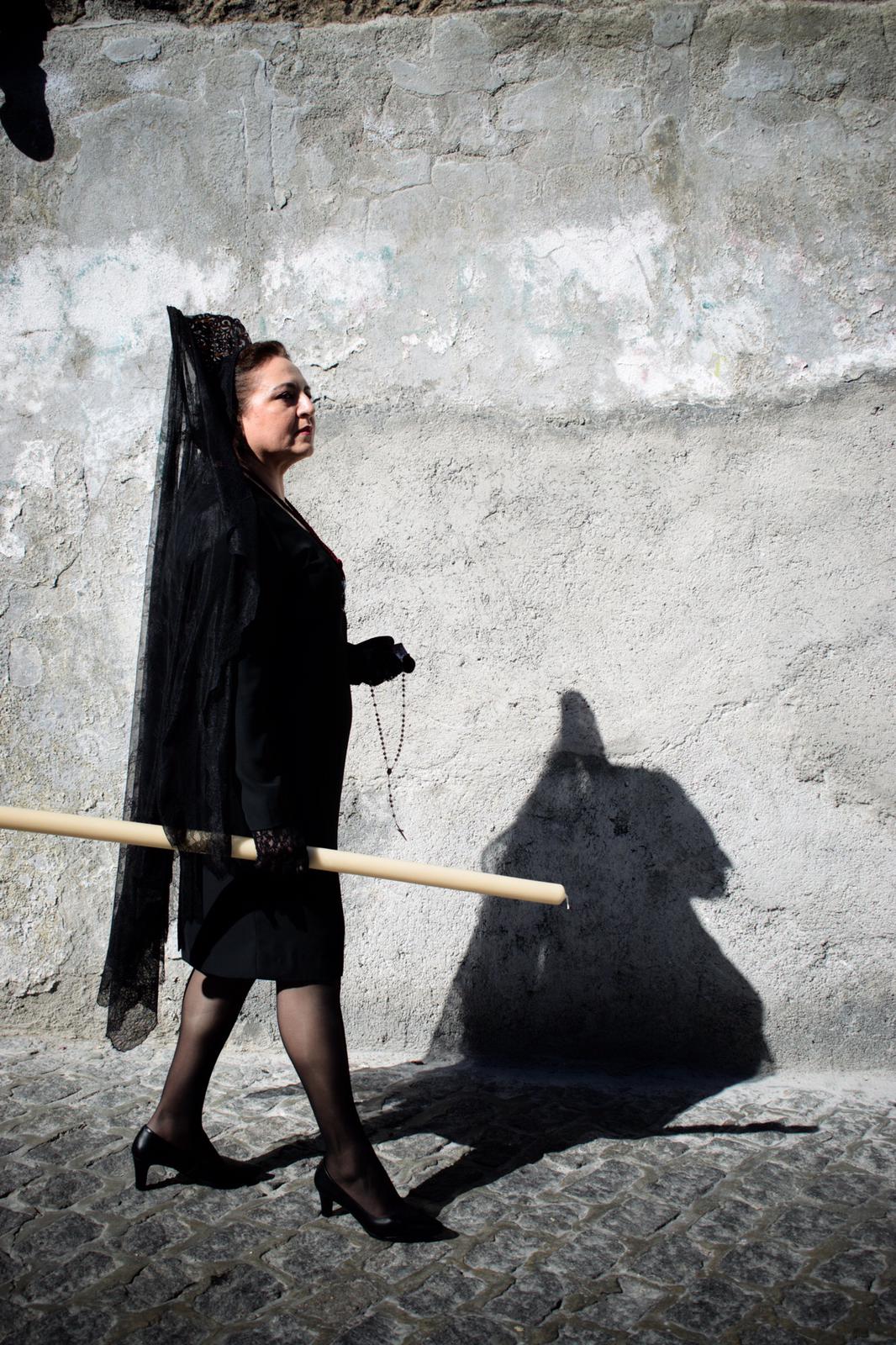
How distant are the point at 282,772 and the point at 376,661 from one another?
490 mm

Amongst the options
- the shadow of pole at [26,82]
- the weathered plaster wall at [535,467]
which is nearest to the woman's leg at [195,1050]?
the weathered plaster wall at [535,467]

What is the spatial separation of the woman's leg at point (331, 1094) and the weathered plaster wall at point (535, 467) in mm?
1165

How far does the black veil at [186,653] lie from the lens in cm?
235

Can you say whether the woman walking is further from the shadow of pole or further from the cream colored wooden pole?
the shadow of pole

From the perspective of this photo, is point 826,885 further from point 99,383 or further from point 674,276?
point 99,383

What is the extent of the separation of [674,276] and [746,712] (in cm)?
143

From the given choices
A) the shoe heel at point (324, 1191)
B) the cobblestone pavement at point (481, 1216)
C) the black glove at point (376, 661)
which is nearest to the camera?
the cobblestone pavement at point (481, 1216)

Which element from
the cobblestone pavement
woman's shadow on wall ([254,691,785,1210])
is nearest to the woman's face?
woman's shadow on wall ([254,691,785,1210])

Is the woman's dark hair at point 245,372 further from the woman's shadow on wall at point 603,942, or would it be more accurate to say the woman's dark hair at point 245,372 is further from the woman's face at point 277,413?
the woman's shadow on wall at point 603,942

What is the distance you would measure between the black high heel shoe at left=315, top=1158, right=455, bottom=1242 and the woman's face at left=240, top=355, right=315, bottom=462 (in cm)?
165

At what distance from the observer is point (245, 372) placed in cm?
260

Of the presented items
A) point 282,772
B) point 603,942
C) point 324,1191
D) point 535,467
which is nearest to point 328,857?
point 282,772

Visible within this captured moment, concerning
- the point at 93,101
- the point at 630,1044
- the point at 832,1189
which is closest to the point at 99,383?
the point at 93,101

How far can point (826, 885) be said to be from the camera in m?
3.42
